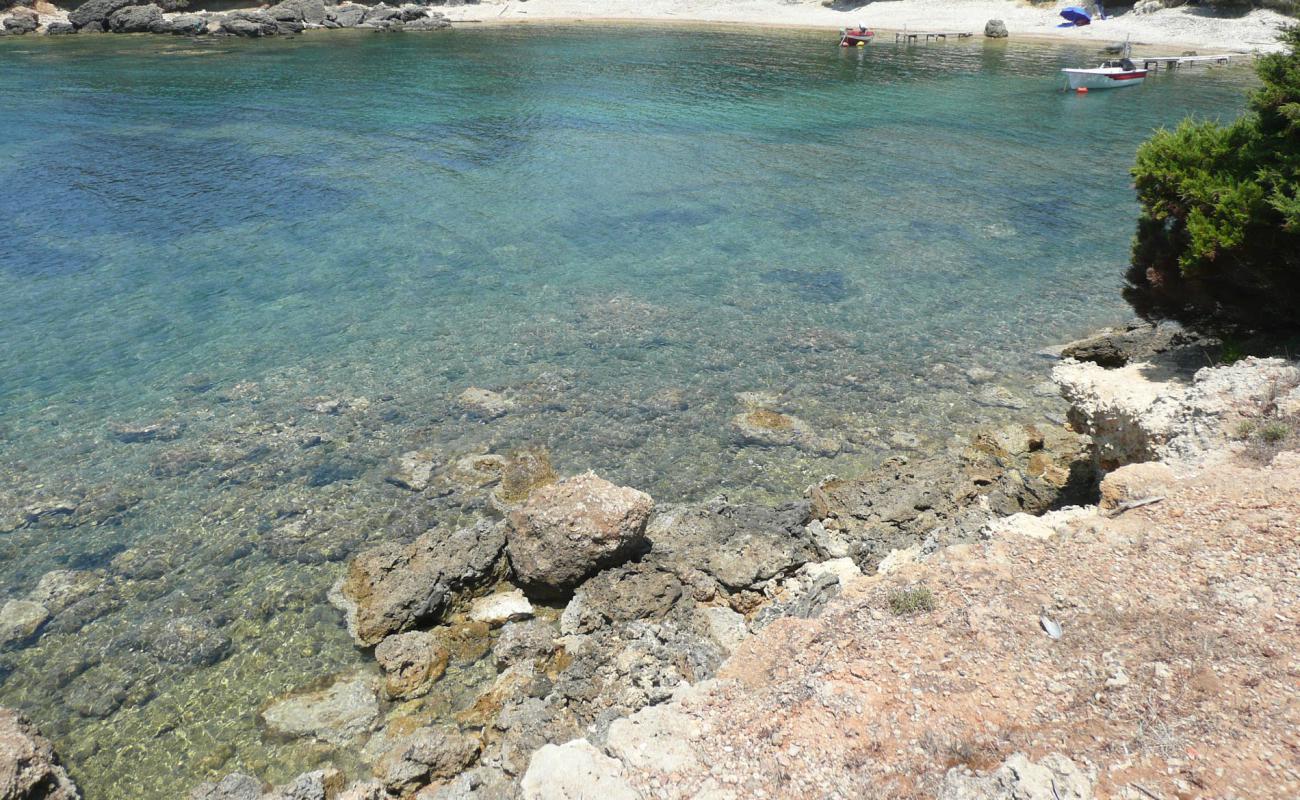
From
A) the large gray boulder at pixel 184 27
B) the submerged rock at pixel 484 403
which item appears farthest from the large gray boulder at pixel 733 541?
the large gray boulder at pixel 184 27

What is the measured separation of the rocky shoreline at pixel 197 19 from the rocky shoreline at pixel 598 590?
3446 inches

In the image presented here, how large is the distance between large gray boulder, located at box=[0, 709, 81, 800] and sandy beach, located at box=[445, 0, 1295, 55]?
3173 inches

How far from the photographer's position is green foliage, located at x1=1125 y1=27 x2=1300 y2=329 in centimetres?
1452

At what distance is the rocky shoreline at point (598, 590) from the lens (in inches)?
413

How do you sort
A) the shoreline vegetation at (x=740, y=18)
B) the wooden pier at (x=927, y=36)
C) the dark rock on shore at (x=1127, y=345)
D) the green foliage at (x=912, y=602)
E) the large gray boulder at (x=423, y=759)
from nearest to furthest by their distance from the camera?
the green foliage at (x=912, y=602) < the large gray boulder at (x=423, y=759) < the dark rock on shore at (x=1127, y=345) < the shoreline vegetation at (x=740, y=18) < the wooden pier at (x=927, y=36)

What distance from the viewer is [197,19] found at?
282 feet

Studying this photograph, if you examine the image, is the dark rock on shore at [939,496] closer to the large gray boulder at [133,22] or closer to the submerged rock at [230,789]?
the submerged rock at [230,789]

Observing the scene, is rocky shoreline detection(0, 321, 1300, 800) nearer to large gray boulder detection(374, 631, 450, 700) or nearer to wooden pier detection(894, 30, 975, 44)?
large gray boulder detection(374, 631, 450, 700)

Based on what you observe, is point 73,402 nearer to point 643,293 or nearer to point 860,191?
point 643,293

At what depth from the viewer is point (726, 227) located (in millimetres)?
30859

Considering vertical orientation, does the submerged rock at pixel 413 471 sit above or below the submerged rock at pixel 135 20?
below

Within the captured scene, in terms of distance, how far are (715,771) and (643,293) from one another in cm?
1854

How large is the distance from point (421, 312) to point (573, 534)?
43.3ft

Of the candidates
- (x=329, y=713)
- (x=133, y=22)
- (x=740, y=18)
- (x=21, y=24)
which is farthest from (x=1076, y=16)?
(x=21, y=24)
